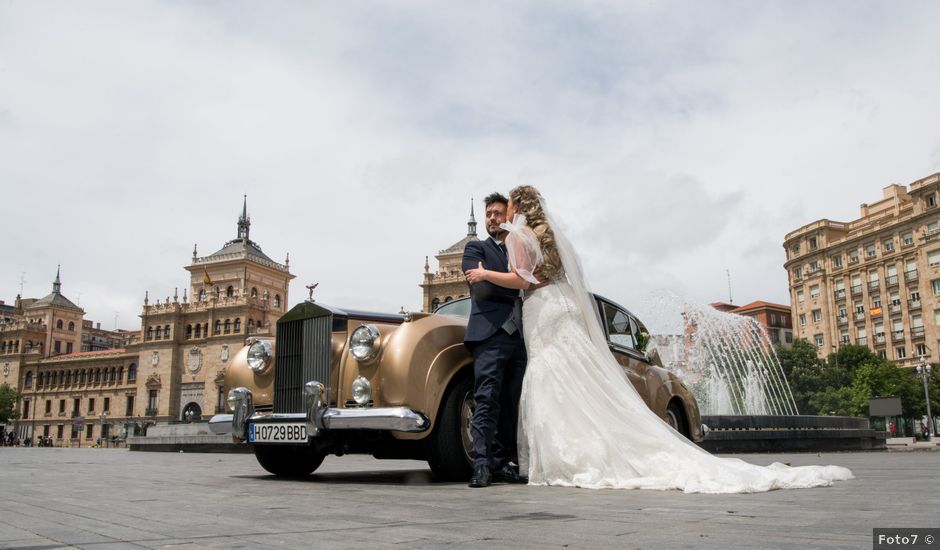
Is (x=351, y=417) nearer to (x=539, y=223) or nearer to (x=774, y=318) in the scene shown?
(x=539, y=223)

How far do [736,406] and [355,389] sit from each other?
23.9 meters

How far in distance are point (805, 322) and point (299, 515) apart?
234ft

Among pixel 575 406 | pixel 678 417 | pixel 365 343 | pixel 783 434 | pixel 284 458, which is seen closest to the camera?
pixel 575 406

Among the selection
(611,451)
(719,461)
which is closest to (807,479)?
(719,461)

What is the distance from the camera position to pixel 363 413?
481 cm

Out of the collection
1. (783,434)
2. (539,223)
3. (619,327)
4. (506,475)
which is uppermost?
(539,223)

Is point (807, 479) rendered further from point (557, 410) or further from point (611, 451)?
point (557, 410)

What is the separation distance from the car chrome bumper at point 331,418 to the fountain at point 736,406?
377 cm

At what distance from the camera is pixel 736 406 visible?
2602 centimetres


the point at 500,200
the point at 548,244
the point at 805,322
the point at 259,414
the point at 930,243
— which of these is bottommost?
the point at 259,414

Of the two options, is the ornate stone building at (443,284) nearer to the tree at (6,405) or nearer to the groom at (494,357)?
the tree at (6,405)

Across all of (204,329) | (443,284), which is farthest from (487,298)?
(204,329)

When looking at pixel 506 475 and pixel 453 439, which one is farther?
pixel 453 439

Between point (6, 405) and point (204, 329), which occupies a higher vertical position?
point (204, 329)
